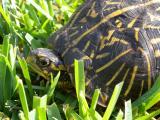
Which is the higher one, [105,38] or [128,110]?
[105,38]

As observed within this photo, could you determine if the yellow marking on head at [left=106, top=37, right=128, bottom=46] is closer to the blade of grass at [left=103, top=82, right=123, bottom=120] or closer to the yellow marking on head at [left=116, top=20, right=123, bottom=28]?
the yellow marking on head at [left=116, top=20, right=123, bottom=28]

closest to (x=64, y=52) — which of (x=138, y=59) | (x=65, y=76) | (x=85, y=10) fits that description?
(x=65, y=76)

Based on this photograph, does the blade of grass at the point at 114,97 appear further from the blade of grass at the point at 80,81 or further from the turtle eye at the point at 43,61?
the turtle eye at the point at 43,61

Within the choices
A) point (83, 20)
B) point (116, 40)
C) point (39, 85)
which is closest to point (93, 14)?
point (83, 20)

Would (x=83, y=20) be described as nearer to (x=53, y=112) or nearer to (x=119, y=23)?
(x=119, y=23)

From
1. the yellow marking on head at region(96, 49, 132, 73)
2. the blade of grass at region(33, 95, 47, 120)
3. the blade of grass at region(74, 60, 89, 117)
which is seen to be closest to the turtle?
the yellow marking on head at region(96, 49, 132, 73)

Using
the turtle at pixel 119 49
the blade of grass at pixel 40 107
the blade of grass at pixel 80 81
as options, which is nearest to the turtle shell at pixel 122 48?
the turtle at pixel 119 49
